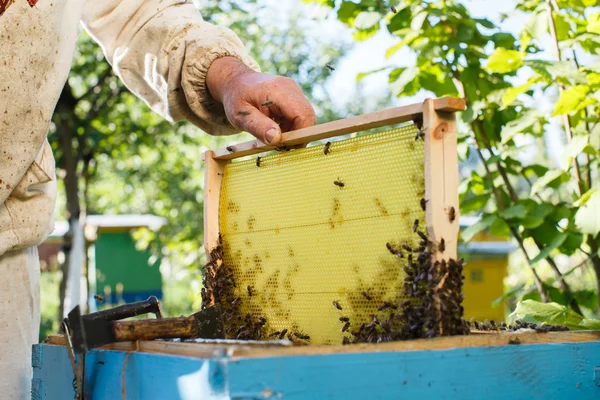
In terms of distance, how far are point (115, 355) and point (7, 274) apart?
66cm

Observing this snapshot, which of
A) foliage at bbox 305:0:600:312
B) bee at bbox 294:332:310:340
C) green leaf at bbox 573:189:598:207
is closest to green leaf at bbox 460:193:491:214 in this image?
foliage at bbox 305:0:600:312

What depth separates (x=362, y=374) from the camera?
3.89ft

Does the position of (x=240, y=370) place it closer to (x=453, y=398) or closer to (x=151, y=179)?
(x=453, y=398)

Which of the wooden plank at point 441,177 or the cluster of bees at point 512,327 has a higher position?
Answer: the wooden plank at point 441,177

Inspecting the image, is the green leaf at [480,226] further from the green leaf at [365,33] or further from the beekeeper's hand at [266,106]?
the beekeeper's hand at [266,106]

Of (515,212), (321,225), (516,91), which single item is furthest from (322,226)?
(516,91)

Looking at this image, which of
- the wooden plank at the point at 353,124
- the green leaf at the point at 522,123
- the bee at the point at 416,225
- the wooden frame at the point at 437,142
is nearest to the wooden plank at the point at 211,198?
the wooden plank at the point at 353,124

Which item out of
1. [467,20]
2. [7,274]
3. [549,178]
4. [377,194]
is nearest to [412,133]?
[377,194]

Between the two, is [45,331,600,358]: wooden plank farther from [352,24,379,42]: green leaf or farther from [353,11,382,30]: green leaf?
[352,24,379,42]: green leaf

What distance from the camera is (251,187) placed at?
78.9 inches

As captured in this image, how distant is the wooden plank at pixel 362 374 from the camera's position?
1104mm

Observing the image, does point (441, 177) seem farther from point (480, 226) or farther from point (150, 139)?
point (150, 139)

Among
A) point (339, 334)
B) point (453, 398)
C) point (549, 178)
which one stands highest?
point (549, 178)

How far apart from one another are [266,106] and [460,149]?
180cm
